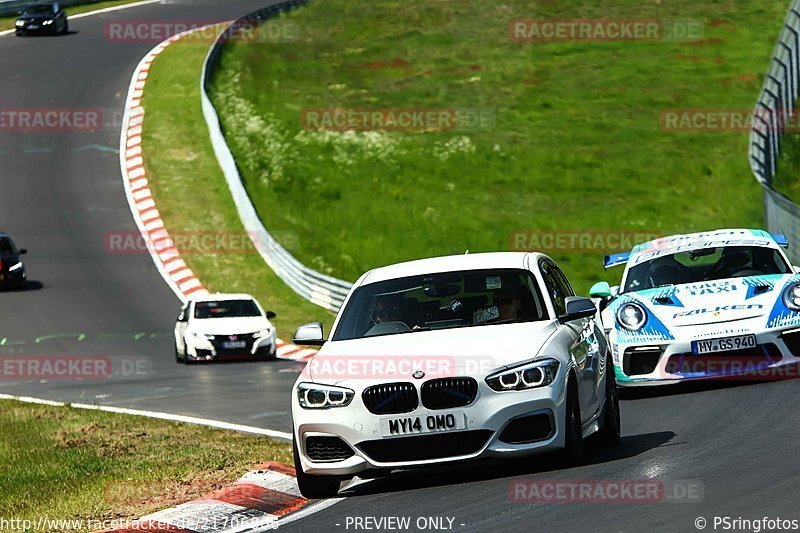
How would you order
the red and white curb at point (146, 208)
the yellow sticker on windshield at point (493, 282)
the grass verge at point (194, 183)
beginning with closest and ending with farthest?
the yellow sticker on windshield at point (493, 282), the grass verge at point (194, 183), the red and white curb at point (146, 208)

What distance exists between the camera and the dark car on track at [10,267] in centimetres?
3241

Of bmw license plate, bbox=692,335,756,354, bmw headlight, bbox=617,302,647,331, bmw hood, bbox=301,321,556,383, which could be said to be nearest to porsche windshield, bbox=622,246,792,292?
bmw headlight, bbox=617,302,647,331

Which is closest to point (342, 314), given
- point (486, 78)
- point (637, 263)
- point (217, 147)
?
point (637, 263)

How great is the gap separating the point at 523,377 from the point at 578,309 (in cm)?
103

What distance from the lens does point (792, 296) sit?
13.9 meters

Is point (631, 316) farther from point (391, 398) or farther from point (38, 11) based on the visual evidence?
point (38, 11)

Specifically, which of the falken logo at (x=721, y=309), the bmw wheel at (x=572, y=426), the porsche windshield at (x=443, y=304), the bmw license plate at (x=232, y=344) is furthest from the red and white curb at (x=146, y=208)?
the bmw wheel at (x=572, y=426)

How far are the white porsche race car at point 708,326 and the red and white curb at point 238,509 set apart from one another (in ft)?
15.3

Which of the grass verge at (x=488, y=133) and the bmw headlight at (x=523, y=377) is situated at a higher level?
the bmw headlight at (x=523, y=377)

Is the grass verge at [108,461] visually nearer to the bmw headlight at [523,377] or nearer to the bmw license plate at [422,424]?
the bmw license plate at [422,424]

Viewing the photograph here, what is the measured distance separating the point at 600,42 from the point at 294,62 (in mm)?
11743

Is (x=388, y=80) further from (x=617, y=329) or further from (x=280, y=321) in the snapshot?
(x=617, y=329)

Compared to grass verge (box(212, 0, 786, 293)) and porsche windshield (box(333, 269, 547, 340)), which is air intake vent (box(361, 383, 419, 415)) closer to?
porsche windshield (box(333, 269, 547, 340))

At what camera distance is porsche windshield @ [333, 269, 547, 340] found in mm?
10328
